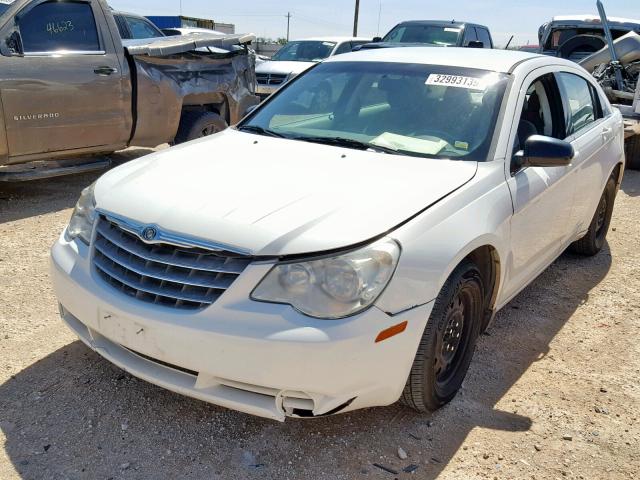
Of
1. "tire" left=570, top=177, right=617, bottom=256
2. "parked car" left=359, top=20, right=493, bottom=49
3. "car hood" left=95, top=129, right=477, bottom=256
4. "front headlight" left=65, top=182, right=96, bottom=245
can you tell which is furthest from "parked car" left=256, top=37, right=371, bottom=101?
"front headlight" left=65, top=182, right=96, bottom=245

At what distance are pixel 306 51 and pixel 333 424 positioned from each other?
38.0 feet

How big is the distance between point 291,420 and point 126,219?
1.17 metres

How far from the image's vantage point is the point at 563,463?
274 cm

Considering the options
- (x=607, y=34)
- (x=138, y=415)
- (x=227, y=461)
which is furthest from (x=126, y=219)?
(x=607, y=34)

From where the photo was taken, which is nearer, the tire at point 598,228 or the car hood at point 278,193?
the car hood at point 278,193

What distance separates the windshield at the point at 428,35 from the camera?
12555mm

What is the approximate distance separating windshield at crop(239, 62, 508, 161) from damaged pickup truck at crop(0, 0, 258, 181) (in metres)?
2.80

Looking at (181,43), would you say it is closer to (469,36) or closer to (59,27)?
(59,27)

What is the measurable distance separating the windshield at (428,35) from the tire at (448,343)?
10328mm

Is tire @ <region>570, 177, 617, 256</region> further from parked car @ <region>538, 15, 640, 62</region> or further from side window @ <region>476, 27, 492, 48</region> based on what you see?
side window @ <region>476, 27, 492, 48</region>

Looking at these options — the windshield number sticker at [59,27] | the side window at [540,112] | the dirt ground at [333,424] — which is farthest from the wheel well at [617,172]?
the windshield number sticker at [59,27]

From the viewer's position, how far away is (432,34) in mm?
12617

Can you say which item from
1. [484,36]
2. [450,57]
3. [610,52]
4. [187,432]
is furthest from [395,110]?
[484,36]

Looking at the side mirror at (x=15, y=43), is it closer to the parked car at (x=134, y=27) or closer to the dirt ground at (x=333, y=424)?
the dirt ground at (x=333, y=424)
